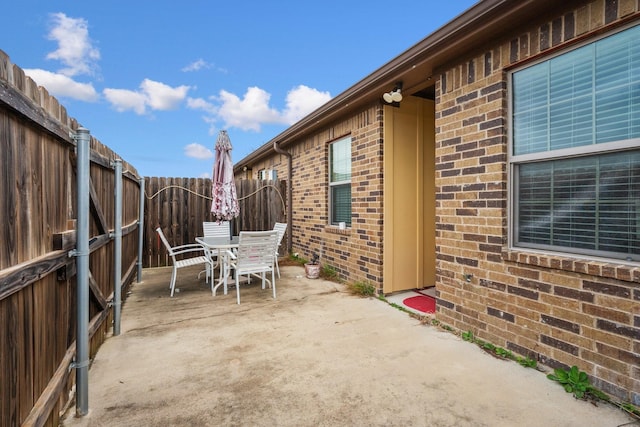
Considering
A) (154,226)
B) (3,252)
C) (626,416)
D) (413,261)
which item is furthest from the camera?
(154,226)

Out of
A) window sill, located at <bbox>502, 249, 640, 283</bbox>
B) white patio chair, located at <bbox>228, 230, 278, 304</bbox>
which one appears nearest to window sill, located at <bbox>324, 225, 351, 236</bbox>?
white patio chair, located at <bbox>228, 230, 278, 304</bbox>

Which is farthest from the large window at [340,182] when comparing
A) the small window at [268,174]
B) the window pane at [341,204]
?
the small window at [268,174]

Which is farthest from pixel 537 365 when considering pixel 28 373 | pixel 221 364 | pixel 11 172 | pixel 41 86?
pixel 41 86

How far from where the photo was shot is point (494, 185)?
2910 mm

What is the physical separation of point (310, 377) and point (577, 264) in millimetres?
2143

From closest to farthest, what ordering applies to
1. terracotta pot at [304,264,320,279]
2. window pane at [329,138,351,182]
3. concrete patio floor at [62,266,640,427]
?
concrete patio floor at [62,266,640,427] < window pane at [329,138,351,182] < terracotta pot at [304,264,320,279]

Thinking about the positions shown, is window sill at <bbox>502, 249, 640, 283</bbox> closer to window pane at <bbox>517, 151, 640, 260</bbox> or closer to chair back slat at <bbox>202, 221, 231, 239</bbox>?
window pane at <bbox>517, 151, 640, 260</bbox>

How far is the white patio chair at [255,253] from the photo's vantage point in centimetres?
443

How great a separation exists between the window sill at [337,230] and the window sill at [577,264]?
2.90 metres

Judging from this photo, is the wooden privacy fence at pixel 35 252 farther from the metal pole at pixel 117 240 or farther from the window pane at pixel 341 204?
the window pane at pixel 341 204

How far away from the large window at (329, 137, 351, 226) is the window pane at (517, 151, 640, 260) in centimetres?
313

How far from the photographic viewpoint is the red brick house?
2.16 meters

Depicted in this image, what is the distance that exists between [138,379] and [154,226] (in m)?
5.38

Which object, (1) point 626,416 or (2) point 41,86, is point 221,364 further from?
(1) point 626,416
